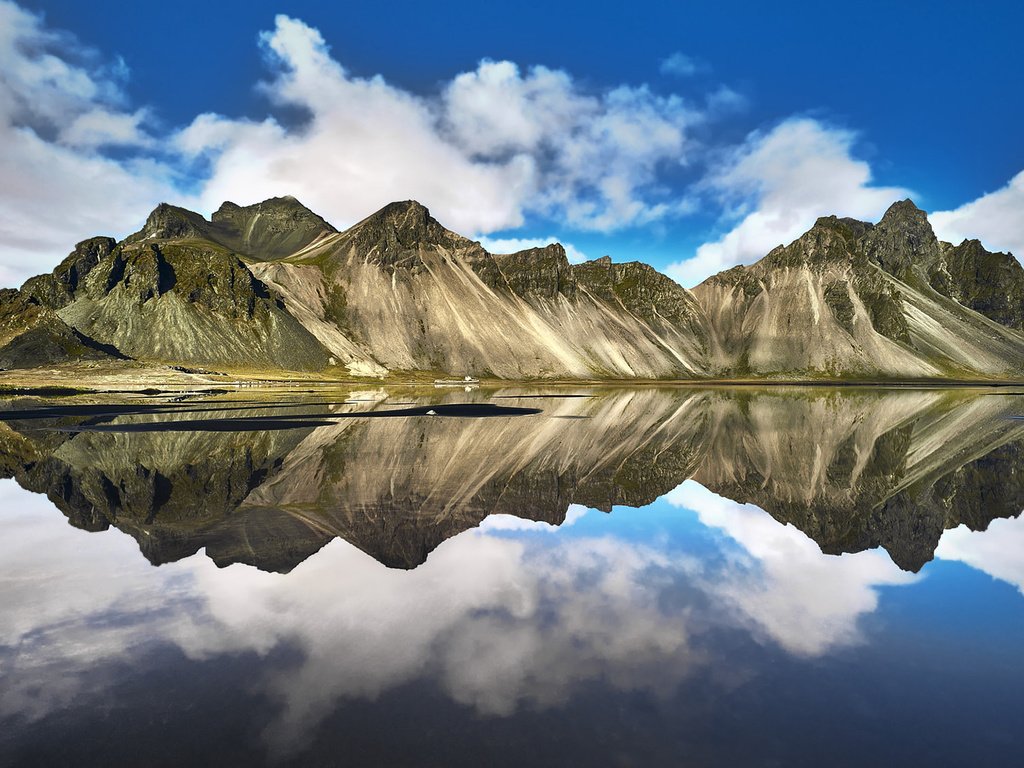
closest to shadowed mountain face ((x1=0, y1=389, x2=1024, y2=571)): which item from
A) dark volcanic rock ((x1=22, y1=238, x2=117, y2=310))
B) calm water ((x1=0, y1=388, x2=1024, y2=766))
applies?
calm water ((x1=0, y1=388, x2=1024, y2=766))

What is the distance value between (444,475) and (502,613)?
15.3 m

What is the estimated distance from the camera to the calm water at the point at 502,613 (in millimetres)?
8609

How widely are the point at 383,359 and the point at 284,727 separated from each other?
557 ft

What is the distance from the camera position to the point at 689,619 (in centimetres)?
1302

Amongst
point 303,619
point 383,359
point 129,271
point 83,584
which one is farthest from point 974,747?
point 129,271

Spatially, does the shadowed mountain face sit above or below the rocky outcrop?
below

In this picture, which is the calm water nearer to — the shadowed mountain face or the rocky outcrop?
the shadowed mountain face

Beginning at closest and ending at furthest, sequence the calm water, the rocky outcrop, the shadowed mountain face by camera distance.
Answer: the calm water → the shadowed mountain face → the rocky outcrop

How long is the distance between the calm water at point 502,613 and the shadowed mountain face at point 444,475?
0.23 metres

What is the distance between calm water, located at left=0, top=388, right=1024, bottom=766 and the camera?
339 inches

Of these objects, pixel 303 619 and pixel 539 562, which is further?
pixel 539 562

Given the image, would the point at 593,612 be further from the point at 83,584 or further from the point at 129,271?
the point at 129,271

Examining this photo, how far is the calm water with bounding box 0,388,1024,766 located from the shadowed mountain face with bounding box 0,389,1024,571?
230mm

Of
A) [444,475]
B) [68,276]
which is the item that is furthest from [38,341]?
[444,475]
